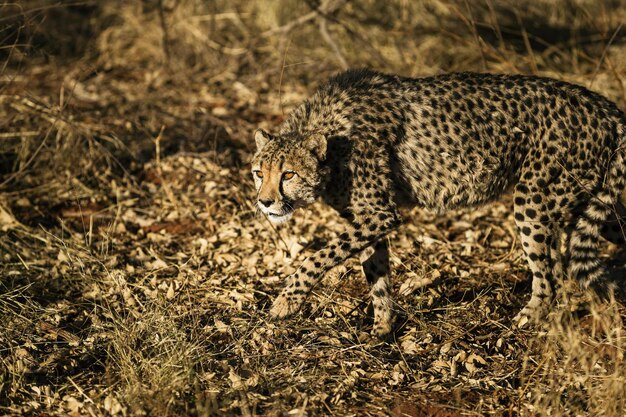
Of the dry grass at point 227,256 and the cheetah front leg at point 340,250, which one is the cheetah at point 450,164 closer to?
the cheetah front leg at point 340,250

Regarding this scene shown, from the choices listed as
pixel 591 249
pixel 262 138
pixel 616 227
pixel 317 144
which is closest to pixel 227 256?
pixel 262 138

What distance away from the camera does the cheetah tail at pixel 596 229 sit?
5207 mm

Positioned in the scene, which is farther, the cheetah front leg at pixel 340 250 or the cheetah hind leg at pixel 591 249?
the cheetah hind leg at pixel 591 249

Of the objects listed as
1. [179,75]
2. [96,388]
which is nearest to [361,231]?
[96,388]

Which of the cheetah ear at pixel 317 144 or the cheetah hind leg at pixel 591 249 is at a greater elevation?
the cheetah ear at pixel 317 144

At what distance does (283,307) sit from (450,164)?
152 cm

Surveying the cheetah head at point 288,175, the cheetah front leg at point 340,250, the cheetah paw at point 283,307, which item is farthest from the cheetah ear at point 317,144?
the cheetah paw at point 283,307

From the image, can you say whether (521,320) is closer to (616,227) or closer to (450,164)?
(616,227)

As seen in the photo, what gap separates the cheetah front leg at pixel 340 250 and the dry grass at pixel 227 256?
0.87 feet

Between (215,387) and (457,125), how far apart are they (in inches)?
95.2

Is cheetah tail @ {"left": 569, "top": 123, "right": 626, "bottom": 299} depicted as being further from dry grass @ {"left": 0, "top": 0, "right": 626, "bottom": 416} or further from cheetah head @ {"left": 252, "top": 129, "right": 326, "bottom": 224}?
cheetah head @ {"left": 252, "top": 129, "right": 326, "bottom": 224}

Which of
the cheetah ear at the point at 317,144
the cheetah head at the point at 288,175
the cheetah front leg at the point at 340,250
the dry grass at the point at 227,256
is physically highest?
the cheetah ear at the point at 317,144

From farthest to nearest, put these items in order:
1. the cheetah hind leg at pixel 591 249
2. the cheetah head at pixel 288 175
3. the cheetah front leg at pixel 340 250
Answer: the cheetah hind leg at pixel 591 249
the cheetah front leg at pixel 340 250
the cheetah head at pixel 288 175

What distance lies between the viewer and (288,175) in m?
5.03
